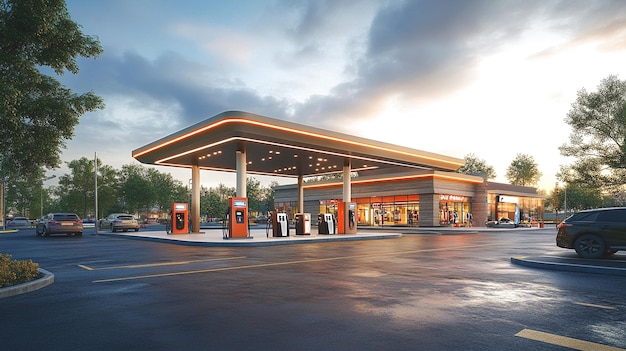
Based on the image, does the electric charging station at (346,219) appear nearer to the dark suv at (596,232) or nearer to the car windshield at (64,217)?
the dark suv at (596,232)

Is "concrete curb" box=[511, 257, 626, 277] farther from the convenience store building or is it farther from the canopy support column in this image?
the canopy support column

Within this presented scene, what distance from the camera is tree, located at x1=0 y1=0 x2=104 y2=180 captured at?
29.9 feet

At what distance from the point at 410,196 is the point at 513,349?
42.9 metres

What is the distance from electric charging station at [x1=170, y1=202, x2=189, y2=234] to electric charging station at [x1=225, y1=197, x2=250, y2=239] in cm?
904

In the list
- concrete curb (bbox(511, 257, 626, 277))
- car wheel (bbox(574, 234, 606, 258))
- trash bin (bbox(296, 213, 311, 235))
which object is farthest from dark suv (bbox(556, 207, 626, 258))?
trash bin (bbox(296, 213, 311, 235))

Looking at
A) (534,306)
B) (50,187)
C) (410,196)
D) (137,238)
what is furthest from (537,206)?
(50,187)

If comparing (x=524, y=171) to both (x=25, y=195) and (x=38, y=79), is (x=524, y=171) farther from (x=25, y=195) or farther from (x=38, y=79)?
(x=25, y=195)

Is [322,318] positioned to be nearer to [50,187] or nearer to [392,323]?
[392,323]

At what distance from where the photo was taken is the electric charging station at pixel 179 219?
30.3 m

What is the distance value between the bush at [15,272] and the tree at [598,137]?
48968 millimetres

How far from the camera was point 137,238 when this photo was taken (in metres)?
26.5

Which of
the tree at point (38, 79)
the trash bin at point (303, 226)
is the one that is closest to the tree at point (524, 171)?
the trash bin at point (303, 226)

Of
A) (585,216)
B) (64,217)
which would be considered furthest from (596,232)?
(64,217)

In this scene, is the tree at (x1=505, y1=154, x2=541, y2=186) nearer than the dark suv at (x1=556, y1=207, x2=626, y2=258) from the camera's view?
No
